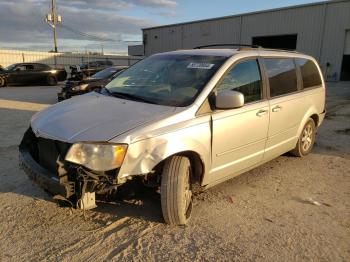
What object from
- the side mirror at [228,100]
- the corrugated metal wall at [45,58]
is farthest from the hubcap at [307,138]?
the corrugated metal wall at [45,58]

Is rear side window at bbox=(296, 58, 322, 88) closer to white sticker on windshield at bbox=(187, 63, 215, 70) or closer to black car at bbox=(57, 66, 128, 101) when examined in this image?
white sticker on windshield at bbox=(187, 63, 215, 70)

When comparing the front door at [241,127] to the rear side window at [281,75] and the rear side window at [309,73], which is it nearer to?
the rear side window at [281,75]

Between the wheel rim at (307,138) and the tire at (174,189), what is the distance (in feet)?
10.0

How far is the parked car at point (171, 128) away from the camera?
315cm

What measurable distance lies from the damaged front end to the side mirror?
1.31 meters

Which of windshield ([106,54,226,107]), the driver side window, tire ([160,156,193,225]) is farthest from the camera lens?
the driver side window

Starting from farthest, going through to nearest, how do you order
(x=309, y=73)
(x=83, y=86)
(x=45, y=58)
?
(x=45, y=58), (x=83, y=86), (x=309, y=73)

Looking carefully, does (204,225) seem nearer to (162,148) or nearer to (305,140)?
(162,148)

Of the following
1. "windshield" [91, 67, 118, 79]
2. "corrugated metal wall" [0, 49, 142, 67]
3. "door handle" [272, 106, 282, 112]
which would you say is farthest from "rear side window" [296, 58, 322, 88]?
"corrugated metal wall" [0, 49, 142, 67]

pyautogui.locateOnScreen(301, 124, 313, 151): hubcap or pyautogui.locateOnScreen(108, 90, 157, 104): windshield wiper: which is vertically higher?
pyautogui.locateOnScreen(108, 90, 157, 104): windshield wiper

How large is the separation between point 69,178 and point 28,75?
67.4 ft

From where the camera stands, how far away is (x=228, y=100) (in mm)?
3691

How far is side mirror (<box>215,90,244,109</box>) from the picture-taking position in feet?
12.1

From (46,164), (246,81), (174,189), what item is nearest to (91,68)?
(246,81)
